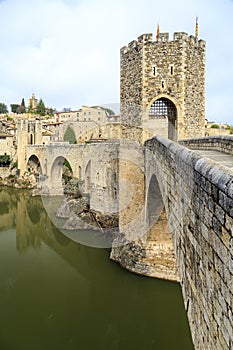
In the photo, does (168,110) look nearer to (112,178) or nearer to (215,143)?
(112,178)

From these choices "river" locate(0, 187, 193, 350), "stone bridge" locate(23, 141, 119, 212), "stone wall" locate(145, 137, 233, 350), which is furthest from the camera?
"stone bridge" locate(23, 141, 119, 212)

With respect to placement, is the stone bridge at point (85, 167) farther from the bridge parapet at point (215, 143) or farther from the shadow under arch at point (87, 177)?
the bridge parapet at point (215, 143)

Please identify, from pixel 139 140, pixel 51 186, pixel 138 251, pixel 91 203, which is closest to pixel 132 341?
pixel 138 251

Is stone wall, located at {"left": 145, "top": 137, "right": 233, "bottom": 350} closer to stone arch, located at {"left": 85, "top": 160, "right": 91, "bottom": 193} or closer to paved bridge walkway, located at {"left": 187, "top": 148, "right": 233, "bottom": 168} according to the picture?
paved bridge walkway, located at {"left": 187, "top": 148, "right": 233, "bottom": 168}

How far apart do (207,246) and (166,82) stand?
7081 mm

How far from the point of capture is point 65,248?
12.0 metres

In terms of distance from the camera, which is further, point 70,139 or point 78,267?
point 70,139

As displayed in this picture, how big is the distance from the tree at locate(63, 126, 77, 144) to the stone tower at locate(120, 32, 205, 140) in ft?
57.0

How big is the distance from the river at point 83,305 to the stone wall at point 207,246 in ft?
12.6

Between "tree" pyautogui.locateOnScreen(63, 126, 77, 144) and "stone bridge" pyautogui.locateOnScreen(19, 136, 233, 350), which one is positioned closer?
"stone bridge" pyautogui.locateOnScreen(19, 136, 233, 350)

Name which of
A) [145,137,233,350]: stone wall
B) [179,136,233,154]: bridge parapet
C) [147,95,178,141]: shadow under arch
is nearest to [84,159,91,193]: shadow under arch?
[147,95,178,141]: shadow under arch

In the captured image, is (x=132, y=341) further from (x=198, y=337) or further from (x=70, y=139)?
(x=70, y=139)

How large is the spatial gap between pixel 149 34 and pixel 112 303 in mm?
6826

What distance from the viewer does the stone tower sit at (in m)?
8.55
